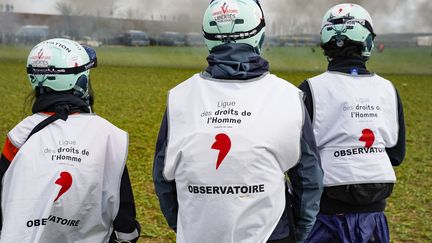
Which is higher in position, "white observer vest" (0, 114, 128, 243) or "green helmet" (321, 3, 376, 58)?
"green helmet" (321, 3, 376, 58)

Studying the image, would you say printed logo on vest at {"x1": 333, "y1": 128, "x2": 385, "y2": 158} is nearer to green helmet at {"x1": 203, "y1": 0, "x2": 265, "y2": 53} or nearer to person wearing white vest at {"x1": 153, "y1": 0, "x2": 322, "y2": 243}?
person wearing white vest at {"x1": 153, "y1": 0, "x2": 322, "y2": 243}

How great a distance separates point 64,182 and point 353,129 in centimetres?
190

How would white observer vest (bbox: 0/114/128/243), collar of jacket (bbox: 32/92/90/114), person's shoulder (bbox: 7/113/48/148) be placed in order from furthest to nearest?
collar of jacket (bbox: 32/92/90/114) → person's shoulder (bbox: 7/113/48/148) → white observer vest (bbox: 0/114/128/243)

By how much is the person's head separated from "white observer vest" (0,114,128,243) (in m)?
0.22

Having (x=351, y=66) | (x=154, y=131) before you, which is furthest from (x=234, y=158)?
(x=154, y=131)

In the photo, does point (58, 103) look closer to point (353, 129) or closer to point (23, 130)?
A: point (23, 130)

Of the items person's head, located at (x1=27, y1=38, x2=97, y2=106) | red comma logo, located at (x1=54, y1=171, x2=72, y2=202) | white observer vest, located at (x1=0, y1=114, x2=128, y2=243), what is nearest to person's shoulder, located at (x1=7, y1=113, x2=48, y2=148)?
white observer vest, located at (x1=0, y1=114, x2=128, y2=243)

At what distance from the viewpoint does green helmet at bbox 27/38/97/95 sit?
363 centimetres

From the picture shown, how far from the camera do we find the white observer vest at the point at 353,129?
157 inches

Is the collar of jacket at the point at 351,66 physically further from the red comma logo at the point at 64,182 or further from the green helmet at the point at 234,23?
the red comma logo at the point at 64,182

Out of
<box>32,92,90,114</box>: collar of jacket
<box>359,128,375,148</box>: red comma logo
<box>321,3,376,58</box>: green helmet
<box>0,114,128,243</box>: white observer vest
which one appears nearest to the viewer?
<box>0,114,128,243</box>: white observer vest

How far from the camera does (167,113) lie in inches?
122

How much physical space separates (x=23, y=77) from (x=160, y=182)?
29715mm

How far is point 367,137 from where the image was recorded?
3984mm
